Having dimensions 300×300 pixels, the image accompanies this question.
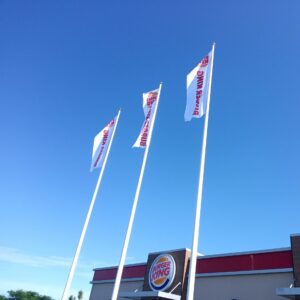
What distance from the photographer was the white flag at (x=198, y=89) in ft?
53.1

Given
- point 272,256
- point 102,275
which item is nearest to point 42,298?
point 102,275

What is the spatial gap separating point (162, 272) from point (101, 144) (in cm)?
1073

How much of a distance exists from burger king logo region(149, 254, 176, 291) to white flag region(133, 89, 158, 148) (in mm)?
10371

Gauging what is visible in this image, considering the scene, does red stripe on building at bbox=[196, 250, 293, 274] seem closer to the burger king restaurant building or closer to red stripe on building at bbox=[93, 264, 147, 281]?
the burger king restaurant building

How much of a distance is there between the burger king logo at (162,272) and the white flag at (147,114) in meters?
10.4

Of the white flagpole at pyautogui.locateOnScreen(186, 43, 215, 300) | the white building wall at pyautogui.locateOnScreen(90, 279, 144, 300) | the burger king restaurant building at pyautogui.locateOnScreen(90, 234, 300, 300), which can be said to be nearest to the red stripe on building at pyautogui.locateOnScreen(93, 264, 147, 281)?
the burger king restaurant building at pyautogui.locateOnScreen(90, 234, 300, 300)

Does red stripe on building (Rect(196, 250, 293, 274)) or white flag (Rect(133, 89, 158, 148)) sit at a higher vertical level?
white flag (Rect(133, 89, 158, 148))

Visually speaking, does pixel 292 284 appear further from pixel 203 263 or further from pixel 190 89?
pixel 190 89

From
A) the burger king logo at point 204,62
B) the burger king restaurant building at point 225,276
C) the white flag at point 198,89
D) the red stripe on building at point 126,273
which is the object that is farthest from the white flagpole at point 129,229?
the red stripe on building at point 126,273

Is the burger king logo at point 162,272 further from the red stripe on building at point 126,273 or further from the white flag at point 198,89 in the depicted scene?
the white flag at point 198,89

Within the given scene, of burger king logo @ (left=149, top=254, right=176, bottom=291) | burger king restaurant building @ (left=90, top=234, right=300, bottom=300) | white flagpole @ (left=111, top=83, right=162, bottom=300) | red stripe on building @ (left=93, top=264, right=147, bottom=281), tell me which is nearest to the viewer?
white flagpole @ (left=111, top=83, right=162, bottom=300)

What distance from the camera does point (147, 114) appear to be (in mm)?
19938

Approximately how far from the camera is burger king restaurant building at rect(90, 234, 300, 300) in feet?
60.7

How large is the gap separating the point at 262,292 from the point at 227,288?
2.49 metres
